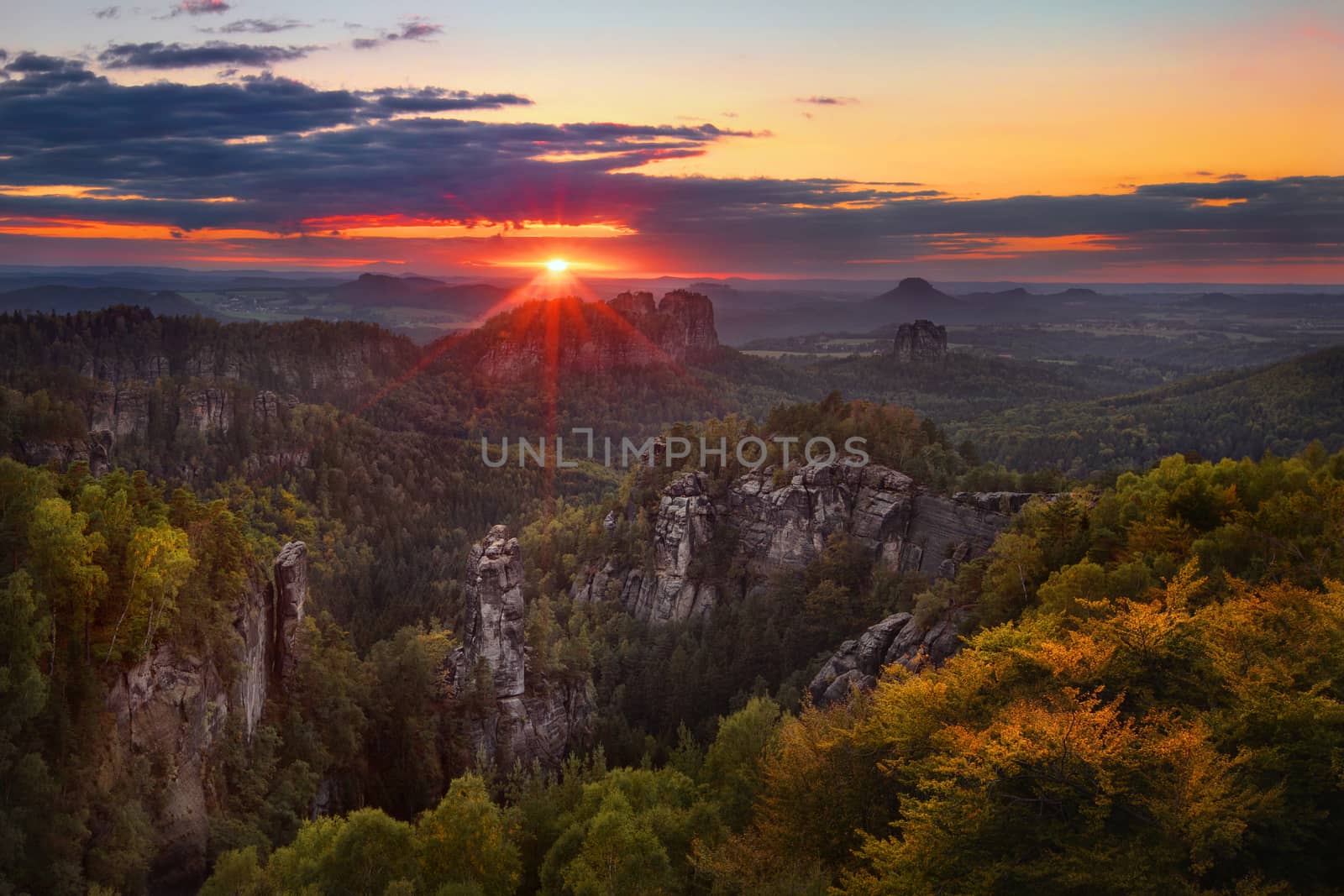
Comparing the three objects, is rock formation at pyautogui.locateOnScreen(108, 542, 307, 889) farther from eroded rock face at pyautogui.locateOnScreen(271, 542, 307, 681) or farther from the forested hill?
the forested hill

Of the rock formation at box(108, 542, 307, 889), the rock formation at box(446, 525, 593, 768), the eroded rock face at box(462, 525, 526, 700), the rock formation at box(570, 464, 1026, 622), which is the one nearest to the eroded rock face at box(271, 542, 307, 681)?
the rock formation at box(108, 542, 307, 889)

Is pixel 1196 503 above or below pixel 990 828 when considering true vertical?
above

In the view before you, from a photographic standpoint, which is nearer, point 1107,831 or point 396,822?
point 1107,831

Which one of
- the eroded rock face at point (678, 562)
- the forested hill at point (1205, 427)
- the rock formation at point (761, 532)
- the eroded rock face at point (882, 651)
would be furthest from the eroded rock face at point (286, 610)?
the forested hill at point (1205, 427)

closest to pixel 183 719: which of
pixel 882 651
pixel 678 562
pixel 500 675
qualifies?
pixel 500 675

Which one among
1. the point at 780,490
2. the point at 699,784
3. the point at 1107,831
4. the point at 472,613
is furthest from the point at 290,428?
the point at 1107,831

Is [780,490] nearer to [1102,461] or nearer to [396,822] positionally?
[396,822]
